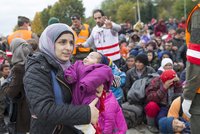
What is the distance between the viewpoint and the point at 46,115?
1863mm

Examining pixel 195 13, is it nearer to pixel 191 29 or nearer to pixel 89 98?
pixel 191 29

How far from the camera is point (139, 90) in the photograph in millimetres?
5688

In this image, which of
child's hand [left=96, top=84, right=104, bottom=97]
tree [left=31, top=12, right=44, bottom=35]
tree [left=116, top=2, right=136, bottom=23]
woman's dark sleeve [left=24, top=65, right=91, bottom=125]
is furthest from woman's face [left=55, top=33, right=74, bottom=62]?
tree [left=116, top=2, right=136, bottom=23]

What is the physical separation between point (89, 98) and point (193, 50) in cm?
117

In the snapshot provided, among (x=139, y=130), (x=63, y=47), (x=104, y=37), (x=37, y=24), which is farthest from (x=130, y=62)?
(x=37, y=24)

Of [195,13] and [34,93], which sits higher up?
[195,13]

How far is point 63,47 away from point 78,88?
0.92 ft

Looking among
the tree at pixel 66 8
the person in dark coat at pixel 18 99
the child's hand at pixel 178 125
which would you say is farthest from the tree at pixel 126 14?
the person in dark coat at pixel 18 99

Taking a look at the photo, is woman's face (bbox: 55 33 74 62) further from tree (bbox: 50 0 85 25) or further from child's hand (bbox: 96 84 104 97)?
tree (bbox: 50 0 85 25)

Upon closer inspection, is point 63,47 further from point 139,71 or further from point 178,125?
point 139,71

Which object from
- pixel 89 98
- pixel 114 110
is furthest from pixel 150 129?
pixel 89 98

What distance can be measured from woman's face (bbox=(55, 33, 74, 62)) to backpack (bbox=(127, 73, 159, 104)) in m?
3.72

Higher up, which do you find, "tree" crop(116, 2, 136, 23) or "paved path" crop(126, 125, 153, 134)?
"tree" crop(116, 2, 136, 23)

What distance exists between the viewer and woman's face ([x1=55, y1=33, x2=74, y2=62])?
204 centimetres
